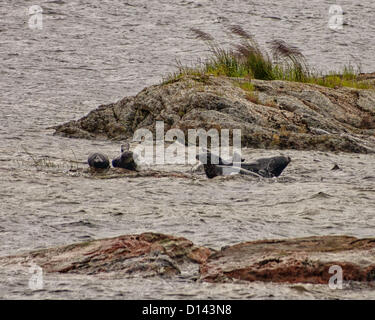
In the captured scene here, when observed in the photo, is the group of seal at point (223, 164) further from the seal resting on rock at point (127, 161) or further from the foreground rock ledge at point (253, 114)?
the foreground rock ledge at point (253, 114)

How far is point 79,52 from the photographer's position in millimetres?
17391

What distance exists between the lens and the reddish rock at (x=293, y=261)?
4539mm

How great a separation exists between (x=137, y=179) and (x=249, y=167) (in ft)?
4.16

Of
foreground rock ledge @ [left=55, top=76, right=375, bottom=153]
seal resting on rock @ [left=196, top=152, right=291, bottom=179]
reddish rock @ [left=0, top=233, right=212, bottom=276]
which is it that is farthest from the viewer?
foreground rock ledge @ [left=55, top=76, right=375, bottom=153]

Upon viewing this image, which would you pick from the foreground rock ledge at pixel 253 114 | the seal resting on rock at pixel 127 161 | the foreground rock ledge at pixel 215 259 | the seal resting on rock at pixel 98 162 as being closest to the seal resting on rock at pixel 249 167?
the seal resting on rock at pixel 127 161

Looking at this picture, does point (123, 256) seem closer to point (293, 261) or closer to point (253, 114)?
point (293, 261)

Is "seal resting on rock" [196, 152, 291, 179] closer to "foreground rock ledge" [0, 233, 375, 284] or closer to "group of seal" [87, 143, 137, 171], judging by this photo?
"group of seal" [87, 143, 137, 171]

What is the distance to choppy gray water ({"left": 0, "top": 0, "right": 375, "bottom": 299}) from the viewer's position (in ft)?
18.4

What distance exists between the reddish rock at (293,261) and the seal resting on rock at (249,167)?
3259mm

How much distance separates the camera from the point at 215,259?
4879 millimetres

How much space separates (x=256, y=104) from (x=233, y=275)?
6971 millimetres

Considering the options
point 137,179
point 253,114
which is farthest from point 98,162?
point 253,114

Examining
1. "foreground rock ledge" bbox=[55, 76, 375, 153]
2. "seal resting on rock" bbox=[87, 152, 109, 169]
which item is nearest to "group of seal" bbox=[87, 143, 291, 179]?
"seal resting on rock" bbox=[87, 152, 109, 169]

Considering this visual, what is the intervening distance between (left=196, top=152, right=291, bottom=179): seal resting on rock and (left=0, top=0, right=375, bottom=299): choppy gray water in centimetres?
15
